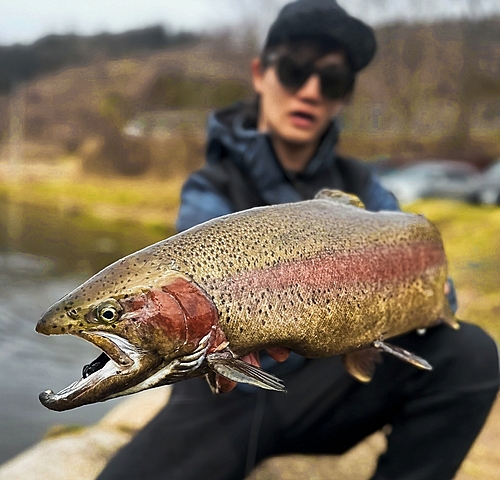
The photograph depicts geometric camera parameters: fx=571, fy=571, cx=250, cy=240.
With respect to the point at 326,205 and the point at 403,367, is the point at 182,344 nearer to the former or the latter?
the point at 326,205

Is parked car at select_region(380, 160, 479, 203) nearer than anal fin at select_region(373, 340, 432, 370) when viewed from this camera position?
No

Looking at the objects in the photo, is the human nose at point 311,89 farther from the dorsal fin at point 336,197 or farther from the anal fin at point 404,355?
the anal fin at point 404,355

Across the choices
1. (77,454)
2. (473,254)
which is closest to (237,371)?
(77,454)

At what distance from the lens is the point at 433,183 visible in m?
15.0

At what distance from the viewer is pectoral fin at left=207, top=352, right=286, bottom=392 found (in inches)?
48.6

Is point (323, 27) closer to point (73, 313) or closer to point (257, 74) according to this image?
point (257, 74)

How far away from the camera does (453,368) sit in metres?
2.27

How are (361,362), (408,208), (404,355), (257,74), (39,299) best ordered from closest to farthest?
(404,355), (361,362), (257,74), (39,299), (408,208)

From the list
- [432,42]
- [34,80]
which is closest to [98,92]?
Answer: [34,80]

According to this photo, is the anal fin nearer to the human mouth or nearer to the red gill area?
the red gill area

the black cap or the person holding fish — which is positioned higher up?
the black cap

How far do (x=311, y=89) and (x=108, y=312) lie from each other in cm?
165

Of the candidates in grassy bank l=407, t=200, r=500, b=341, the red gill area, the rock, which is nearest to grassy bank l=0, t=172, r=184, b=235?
grassy bank l=407, t=200, r=500, b=341

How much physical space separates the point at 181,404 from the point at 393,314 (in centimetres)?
102
